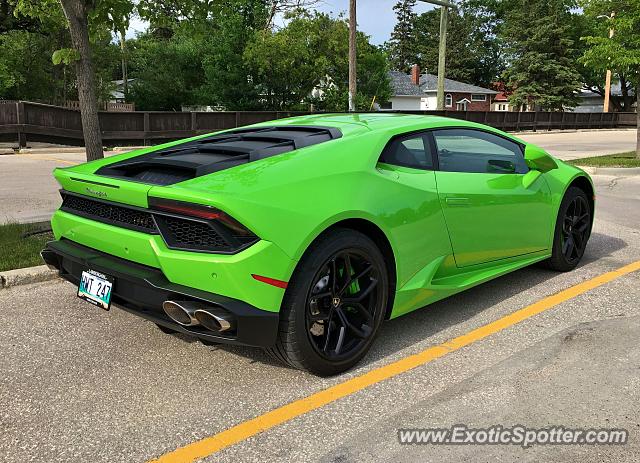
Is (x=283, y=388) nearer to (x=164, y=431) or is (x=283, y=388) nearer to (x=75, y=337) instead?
(x=164, y=431)

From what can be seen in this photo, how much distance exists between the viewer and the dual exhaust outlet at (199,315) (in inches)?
105

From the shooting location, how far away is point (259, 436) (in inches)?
103

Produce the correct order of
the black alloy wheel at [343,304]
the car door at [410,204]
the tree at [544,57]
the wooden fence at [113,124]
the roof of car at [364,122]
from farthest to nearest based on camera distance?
1. the tree at [544,57]
2. the wooden fence at [113,124]
3. the roof of car at [364,122]
4. the car door at [410,204]
5. the black alloy wheel at [343,304]

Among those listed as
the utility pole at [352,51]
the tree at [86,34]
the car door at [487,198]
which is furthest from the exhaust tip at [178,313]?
the utility pole at [352,51]

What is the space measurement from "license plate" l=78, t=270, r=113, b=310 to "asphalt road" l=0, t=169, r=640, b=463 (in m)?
0.45

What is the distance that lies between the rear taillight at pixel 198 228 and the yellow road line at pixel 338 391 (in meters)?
0.85

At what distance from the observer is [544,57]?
5681 centimetres

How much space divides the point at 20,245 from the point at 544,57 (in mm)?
59770

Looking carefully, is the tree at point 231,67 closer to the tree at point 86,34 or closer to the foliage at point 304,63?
the foliage at point 304,63

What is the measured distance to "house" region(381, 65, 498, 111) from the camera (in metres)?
57.2

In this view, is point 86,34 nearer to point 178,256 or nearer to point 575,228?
point 178,256

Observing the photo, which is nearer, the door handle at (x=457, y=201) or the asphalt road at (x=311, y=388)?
the asphalt road at (x=311, y=388)

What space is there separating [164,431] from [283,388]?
67 cm

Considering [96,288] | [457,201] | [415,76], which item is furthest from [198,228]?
[415,76]
